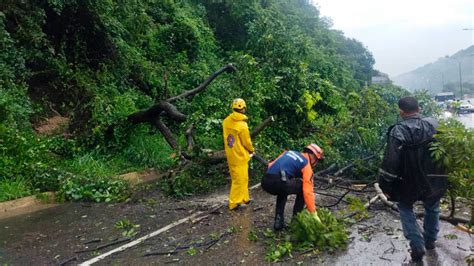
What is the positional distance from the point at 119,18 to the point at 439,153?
12.7 metres

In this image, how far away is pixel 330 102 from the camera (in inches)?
450

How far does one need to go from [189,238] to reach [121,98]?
23.6ft

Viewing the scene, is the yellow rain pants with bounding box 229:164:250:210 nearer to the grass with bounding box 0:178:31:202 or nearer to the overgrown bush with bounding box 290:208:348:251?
the overgrown bush with bounding box 290:208:348:251

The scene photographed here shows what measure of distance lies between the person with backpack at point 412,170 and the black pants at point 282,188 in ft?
4.08

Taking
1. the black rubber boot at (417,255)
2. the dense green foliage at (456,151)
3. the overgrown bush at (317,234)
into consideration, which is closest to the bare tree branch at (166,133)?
the overgrown bush at (317,234)

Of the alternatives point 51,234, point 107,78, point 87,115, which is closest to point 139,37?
point 107,78

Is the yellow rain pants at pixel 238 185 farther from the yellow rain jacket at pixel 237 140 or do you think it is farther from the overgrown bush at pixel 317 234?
the overgrown bush at pixel 317 234

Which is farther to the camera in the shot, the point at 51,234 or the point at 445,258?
the point at 51,234

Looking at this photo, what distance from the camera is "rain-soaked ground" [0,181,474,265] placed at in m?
4.93

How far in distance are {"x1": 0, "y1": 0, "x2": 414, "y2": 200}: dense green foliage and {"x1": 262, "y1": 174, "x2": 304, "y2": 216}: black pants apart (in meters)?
2.86

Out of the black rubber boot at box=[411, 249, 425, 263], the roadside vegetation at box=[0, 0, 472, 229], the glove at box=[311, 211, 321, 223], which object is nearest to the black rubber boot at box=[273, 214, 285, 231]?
the glove at box=[311, 211, 321, 223]

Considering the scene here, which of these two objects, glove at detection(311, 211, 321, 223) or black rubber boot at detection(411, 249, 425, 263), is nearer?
black rubber boot at detection(411, 249, 425, 263)

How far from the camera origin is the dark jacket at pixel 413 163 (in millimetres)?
4449

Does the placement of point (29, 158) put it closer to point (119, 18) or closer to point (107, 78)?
point (107, 78)
